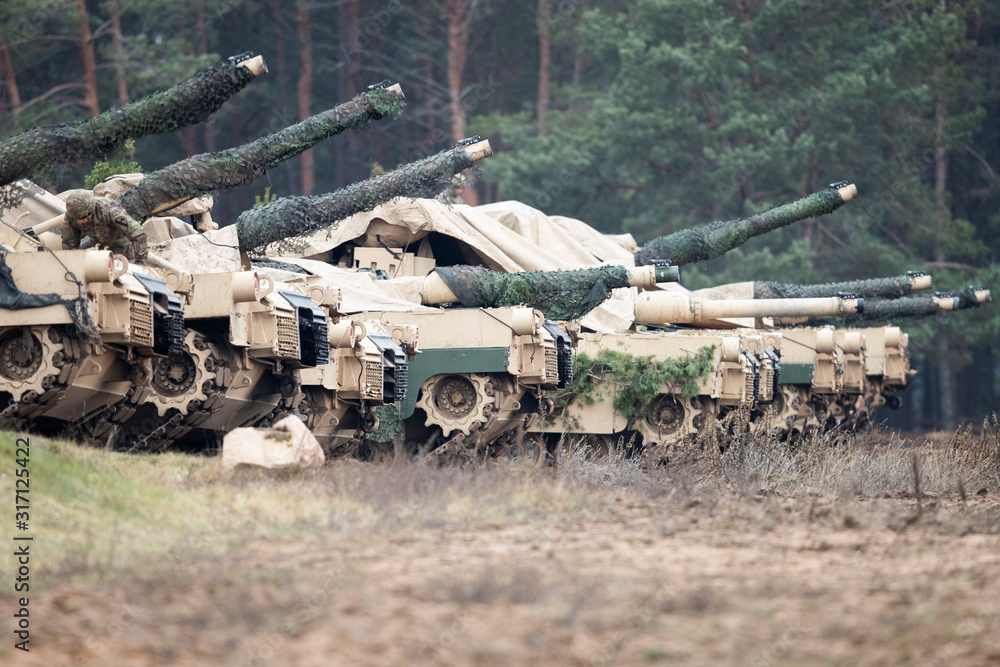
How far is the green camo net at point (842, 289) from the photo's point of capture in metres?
23.5

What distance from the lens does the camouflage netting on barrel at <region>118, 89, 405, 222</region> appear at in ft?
44.0

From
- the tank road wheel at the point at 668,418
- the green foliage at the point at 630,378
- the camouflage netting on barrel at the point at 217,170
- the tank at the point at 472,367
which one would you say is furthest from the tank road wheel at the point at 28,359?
the tank road wheel at the point at 668,418

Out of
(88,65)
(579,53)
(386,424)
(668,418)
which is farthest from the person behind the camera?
(579,53)

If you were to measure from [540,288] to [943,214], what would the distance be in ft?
68.9

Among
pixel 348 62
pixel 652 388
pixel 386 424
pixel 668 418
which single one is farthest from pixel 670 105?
pixel 386 424

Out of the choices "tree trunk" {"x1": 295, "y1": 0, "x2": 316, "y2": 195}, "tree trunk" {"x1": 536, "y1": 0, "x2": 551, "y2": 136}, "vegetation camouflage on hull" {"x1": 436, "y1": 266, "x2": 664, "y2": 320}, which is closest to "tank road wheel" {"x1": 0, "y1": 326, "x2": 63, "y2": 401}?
"vegetation camouflage on hull" {"x1": 436, "y1": 266, "x2": 664, "y2": 320}

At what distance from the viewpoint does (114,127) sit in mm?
11938

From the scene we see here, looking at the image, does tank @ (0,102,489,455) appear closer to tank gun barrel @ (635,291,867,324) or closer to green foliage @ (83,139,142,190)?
green foliage @ (83,139,142,190)

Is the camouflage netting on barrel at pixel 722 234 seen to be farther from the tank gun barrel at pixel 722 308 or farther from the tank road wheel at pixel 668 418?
the tank road wheel at pixel 668 418

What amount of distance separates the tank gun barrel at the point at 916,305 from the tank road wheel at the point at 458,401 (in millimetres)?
10480

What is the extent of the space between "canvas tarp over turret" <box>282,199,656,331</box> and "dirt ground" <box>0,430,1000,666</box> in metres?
10.5

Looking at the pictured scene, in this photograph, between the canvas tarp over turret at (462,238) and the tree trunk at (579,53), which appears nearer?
the canvas tarp over turret at (462,238)

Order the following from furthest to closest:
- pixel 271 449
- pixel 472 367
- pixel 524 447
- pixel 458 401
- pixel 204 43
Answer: pixel 204 43 → pixel 524 447 → pixel 458 401 → pixel 472 367 → pixel 271 449

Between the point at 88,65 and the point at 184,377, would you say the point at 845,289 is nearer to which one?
the point at 184,377
